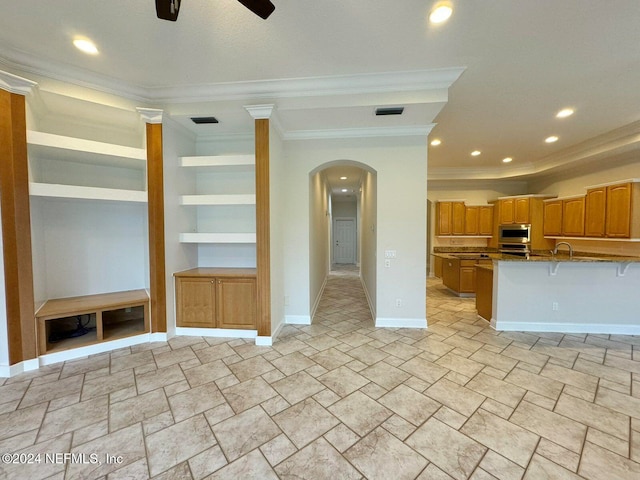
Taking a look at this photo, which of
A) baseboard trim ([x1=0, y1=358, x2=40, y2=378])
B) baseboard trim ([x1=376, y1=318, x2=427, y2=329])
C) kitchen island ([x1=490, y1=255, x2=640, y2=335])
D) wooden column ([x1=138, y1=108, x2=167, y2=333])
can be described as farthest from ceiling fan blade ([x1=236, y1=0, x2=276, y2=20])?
kitchen island ([x1=490, y1=255, x2=640, y2=335])

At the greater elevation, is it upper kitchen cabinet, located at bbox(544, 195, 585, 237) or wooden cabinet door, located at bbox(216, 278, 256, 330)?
upper kitchen cabinet, located at bbox(544, 195, 585, 237)

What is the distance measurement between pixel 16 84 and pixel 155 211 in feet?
5.31

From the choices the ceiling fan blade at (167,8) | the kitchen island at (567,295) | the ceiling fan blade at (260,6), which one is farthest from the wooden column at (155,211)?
the kitchen island at (567,295)

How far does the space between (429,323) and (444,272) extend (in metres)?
2.74

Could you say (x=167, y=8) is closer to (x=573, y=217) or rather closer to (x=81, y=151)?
(x=81, y=151)

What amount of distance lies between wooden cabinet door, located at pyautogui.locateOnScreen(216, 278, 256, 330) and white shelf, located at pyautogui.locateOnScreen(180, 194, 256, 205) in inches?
41.0

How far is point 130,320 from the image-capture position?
361cm

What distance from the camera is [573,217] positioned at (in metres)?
5.08

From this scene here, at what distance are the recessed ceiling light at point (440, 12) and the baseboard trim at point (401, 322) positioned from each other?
3452 mm

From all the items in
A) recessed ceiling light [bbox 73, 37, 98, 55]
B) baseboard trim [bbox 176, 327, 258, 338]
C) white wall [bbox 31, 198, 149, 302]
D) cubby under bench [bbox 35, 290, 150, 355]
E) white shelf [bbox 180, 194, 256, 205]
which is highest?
recessed ceiling light [bbox 73, 37, 98, 55]

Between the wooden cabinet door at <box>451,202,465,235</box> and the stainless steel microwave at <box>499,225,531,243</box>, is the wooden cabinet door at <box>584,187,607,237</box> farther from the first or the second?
the wooden cabinet door at <box>451,202,465,235</box>

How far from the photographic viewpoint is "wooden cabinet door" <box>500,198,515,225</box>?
616 cm

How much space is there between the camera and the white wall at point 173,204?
3221mm

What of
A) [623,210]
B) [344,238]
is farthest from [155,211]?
[344,238]
